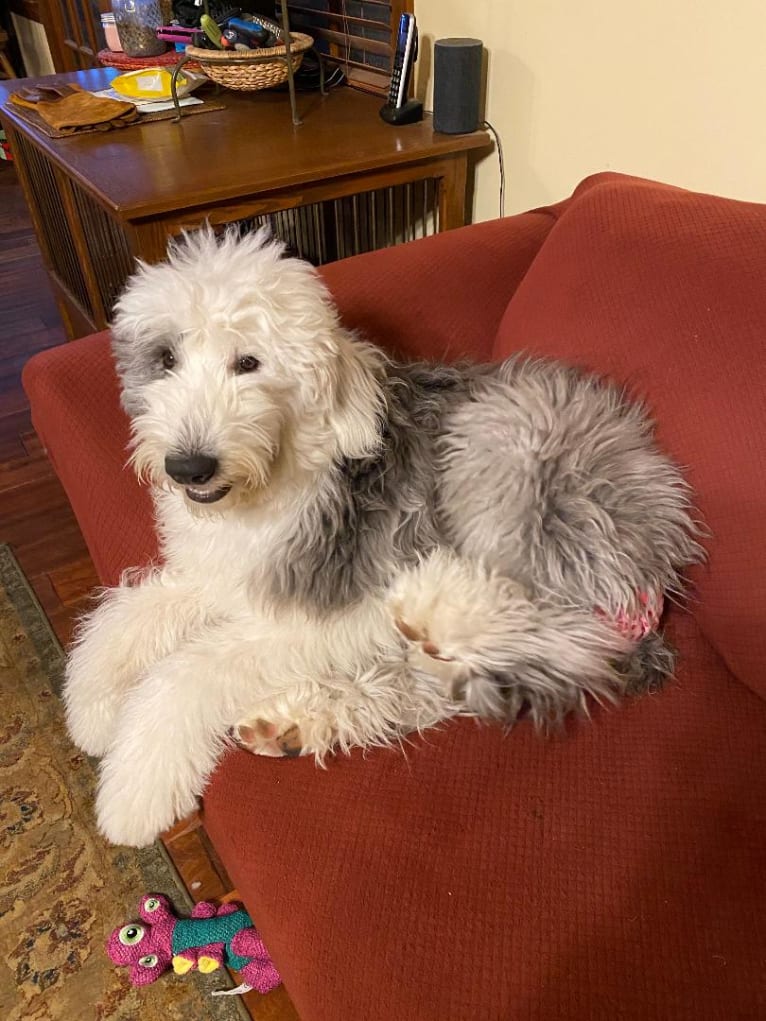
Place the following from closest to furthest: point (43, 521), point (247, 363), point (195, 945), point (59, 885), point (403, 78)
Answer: point (247, 363)
point (195, 945)
point (59, 885)
point (403, 78)
point (43, 521)

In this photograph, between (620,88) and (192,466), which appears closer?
(192,466)

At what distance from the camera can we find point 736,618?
44.0 inches

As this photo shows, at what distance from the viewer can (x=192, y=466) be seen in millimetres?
969

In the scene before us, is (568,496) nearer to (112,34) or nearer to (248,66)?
(248,66)

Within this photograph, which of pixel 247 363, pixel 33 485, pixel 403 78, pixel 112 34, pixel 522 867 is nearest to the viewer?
pixel 522 867

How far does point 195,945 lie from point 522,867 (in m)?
0.71

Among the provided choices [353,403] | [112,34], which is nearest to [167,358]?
[353,403]

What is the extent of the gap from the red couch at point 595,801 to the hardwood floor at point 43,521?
16.3 inches

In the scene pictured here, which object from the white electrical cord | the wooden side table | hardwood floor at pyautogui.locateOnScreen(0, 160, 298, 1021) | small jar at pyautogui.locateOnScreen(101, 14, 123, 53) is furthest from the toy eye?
small jar at pyautogui.locateOnScreen(101, 14, 123, 53)

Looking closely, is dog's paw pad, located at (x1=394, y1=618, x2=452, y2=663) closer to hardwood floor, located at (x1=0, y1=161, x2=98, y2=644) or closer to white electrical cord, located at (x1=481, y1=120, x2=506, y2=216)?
hardwood floor, located at (x1=0, y1=161, x2=98, y2=644)

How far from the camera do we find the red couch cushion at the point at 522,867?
2.72ft

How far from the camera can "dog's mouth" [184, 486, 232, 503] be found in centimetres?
101

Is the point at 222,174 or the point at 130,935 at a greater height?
the point at 222,174

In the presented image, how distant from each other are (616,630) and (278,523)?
510 mm
